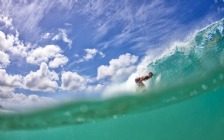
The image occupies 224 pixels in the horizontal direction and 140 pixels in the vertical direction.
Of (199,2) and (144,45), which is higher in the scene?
(199,2)

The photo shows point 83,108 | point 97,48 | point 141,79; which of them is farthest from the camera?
point 83,108

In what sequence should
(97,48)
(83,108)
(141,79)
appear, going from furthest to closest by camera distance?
1. (83,108)
2. (141,79)
3. (97,48)

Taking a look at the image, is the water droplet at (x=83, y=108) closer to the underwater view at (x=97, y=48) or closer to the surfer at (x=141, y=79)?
the underwater view at (x=97, y=48)

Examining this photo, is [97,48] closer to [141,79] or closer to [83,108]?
[141,79]

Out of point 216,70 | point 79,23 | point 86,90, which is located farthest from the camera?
→ point 216,70

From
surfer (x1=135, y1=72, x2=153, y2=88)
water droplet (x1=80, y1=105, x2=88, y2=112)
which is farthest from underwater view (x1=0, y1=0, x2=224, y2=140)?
water droplet (x1=80, y1=105, x2=88, y2=112)

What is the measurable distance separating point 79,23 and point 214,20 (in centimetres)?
671

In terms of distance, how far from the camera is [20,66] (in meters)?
12.9

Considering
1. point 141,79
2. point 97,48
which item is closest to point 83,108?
point 141,79

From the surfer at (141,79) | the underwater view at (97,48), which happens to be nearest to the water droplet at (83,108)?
the underwater view at (97,48)

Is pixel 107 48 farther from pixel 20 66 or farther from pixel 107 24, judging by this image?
pixel 20 66

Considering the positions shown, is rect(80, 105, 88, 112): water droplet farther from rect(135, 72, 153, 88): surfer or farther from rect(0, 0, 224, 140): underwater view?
rect(135, 72, 153, 88): surfer

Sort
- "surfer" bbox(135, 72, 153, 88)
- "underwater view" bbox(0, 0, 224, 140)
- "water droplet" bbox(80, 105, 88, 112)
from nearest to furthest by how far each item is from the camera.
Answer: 1. "underwater view" bbox(0, 0, 224, 140)
2. "surfer" bbox(135, 72, 153, 88)
3. "water droplet" bbox(80, 105, 88, 112)

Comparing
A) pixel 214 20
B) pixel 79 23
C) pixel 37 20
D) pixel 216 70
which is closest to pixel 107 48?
pixel 79 23
